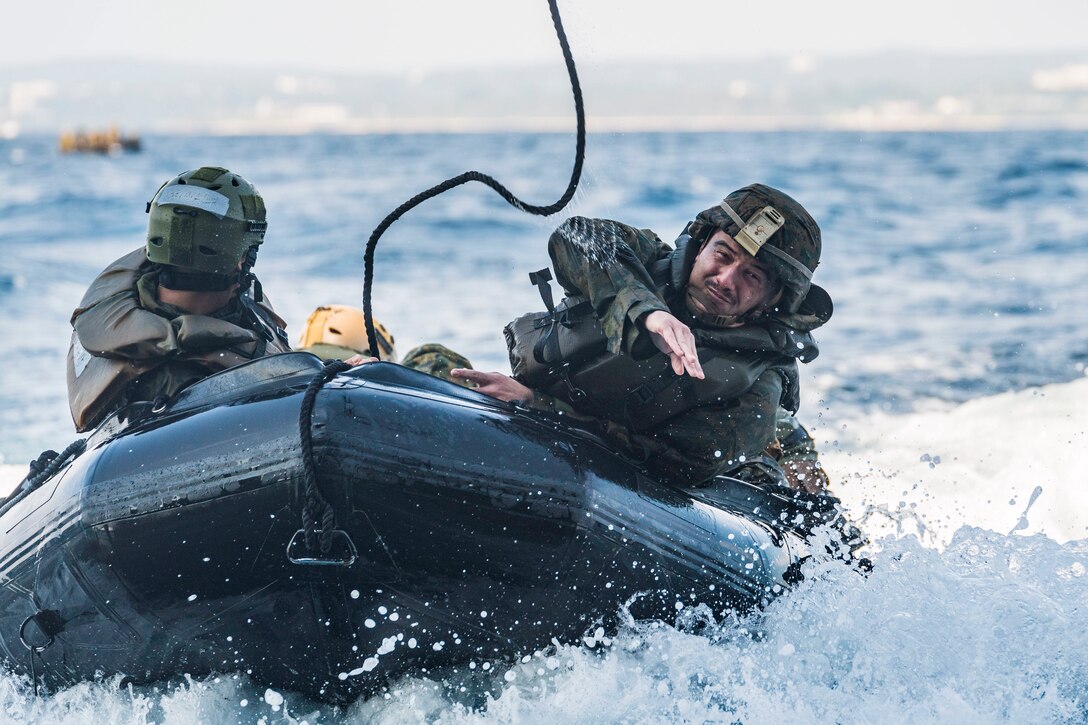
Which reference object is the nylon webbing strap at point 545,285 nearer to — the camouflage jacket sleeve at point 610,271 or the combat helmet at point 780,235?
the camouflage jacket sleeve at point 610,271

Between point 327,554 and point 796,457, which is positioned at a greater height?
point 327,554

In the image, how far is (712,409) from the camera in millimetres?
3574

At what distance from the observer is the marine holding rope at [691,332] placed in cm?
351

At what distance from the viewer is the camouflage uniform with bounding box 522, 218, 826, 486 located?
3.50 metres

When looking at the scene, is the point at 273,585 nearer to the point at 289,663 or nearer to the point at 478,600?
the point at 289,663

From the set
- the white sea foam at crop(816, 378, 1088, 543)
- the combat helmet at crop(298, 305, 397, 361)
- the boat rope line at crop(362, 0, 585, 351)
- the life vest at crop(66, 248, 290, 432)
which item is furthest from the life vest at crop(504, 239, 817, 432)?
the white sea foam at crop(816, 378, 1088, 543)

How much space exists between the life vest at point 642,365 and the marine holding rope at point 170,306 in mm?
889

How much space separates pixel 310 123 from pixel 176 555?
195m

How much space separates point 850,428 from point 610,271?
521 cm

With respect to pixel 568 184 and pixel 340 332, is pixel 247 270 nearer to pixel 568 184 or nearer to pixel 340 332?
pixel 568 184

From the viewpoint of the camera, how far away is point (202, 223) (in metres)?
3.72

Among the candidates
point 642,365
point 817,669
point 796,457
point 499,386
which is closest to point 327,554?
point 499,386

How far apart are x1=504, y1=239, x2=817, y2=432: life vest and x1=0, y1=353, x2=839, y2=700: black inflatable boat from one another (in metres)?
0.19

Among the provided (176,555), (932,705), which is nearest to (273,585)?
(176,555)
